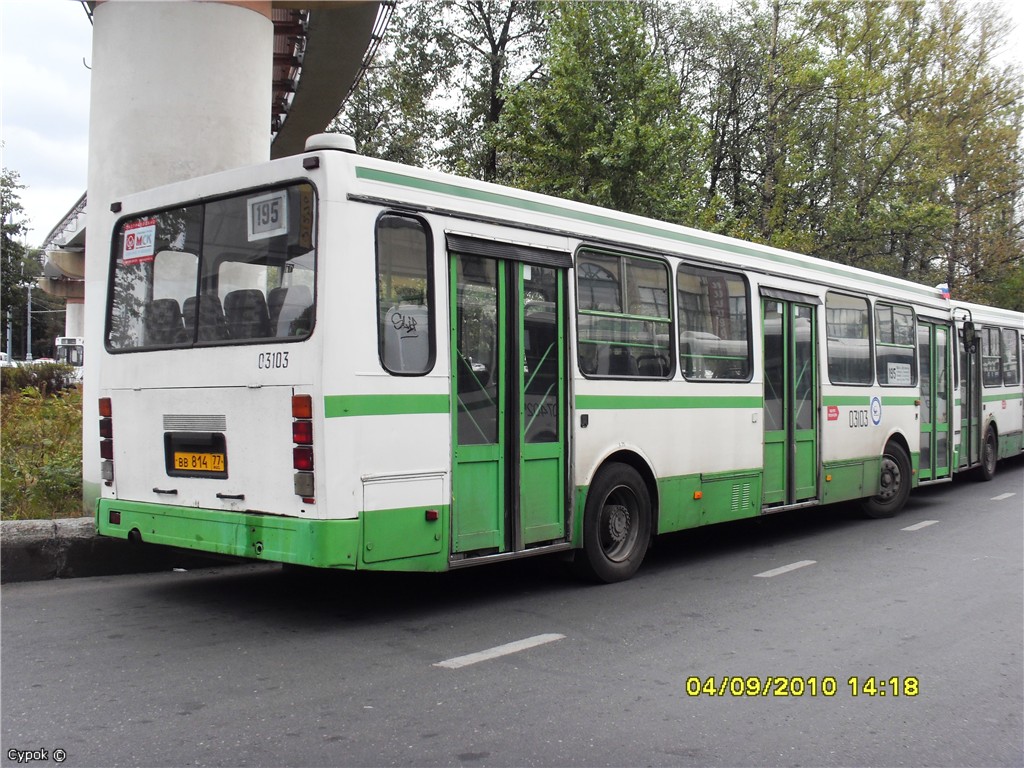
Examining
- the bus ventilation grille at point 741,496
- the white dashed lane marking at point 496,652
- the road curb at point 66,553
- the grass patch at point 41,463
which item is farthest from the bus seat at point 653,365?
the grass patch at point 41,463

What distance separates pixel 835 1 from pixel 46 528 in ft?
90.6

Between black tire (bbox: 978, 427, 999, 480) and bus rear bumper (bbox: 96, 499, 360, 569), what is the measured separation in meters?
14.2

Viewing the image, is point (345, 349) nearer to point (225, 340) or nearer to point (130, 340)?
point (225, 340)

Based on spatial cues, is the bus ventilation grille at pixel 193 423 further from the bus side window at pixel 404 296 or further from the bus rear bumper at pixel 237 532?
the bus side window at pixel 404 296

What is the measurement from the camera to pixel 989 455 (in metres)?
17.1

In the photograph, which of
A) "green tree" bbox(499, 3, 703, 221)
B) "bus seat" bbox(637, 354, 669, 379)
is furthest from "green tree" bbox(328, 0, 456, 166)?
"bus seat" bbox(637, 354, 669, 379)

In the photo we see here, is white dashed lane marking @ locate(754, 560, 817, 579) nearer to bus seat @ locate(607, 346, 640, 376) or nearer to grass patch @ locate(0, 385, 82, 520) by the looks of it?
bus seat @ locate(607, 346, 640, 376)

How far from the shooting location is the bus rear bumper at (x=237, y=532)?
5.93 metres

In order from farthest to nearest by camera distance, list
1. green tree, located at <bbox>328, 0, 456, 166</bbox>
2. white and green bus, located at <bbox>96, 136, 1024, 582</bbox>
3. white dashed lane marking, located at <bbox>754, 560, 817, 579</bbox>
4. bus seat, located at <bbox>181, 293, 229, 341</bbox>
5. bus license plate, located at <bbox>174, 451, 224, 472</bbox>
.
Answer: green tree, located at <bbox>328, 0, 456, 166</bbox> → white dashed lane marking, located at <bbox>754, 560, 817, 579</bbox> → bus seat, located at <bbox>181, 293, 229, 341</bbox> → bus license plate, located at <bbox>174, 451, 224, 472</bbox> → white and green bus, located at <bbox>96, 136, 1024, 582</bbox>

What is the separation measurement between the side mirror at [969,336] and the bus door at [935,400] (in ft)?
3.36

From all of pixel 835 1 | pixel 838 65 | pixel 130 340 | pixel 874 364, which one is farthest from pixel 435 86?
pixel 130 340

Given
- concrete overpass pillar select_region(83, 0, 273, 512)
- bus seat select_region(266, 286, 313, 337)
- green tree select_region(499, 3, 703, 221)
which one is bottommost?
bus seat select_region(266, 286, 313, 337)

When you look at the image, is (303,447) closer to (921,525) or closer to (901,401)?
(921,525)

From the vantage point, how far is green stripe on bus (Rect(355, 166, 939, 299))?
6.45m
